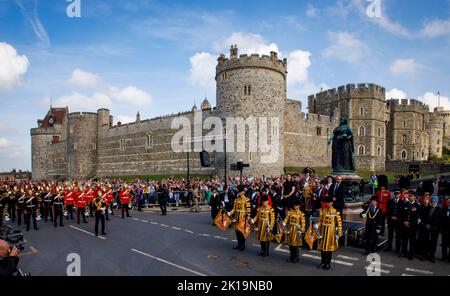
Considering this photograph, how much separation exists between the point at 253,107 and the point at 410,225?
27.3m

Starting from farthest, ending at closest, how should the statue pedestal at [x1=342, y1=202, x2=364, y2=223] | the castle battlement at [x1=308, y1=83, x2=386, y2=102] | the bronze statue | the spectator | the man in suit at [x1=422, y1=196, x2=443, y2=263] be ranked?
the castle battlement at [x1=308, y1=83, x2=386, y2=102] → the bronze statue → the statue pedestal at [x1=342, y1=202, x2=364, y2=223] → the man in suit at [x1=422, y1=196, x2=443, y2=263] → the spectator

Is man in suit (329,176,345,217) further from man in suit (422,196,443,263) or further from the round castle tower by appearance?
the round castle tower

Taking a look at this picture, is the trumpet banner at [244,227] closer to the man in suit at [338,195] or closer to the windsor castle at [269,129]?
the man in suit at [338,195]

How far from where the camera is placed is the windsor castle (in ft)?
121

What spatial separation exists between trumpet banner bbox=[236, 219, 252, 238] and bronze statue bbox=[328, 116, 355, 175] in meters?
5.17

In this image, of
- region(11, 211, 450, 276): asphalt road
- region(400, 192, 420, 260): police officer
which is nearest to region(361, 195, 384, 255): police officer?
region(11, 211, 450, 276): asphalt road

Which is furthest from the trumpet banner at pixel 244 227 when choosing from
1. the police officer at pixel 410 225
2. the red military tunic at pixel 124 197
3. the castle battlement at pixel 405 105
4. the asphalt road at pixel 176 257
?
the castle battlement at pixel 405 105

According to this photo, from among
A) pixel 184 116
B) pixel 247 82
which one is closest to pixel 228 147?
pixel 247 82

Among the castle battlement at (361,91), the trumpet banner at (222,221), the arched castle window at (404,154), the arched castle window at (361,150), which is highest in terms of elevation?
the castle battlement at (361,91)

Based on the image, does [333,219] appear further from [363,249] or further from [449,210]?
[449,210]

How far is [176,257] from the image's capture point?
10156 millimetres

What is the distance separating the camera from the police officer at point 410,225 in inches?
398

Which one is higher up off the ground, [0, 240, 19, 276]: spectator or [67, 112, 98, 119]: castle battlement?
[67, 112, 98, 119]: castle battlement

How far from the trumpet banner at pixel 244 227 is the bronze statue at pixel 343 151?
517cm
